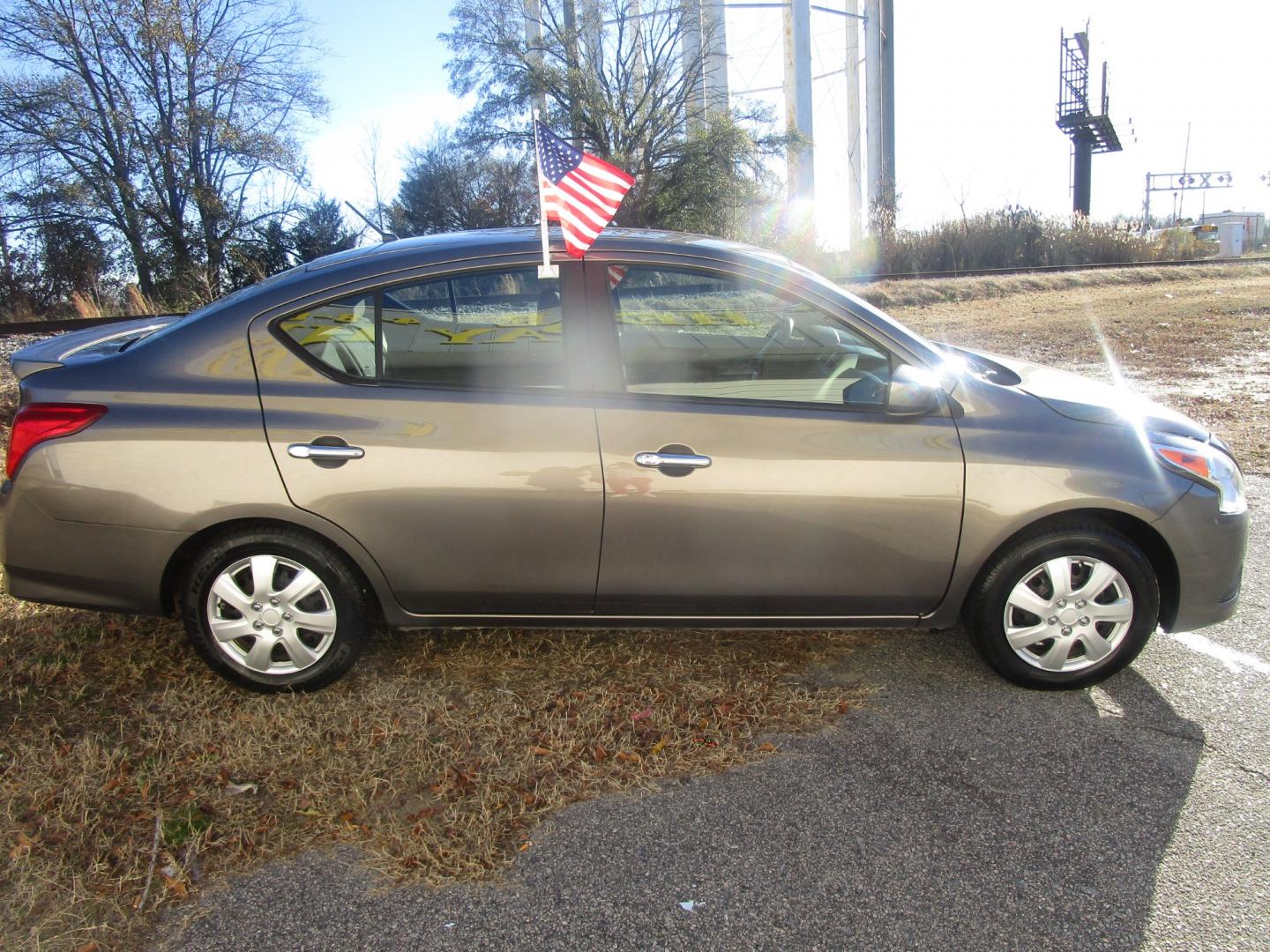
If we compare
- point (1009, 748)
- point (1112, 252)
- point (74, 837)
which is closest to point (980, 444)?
point (1009, 748)

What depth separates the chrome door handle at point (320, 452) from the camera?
3197mm

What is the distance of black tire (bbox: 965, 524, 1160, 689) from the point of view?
3287mm

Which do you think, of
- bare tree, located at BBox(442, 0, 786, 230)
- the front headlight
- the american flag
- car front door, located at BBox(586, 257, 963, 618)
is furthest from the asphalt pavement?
bare tree, located at BBox(442, 0, 786, 230)

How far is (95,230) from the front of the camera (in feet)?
85.5

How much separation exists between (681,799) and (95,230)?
94.5ft

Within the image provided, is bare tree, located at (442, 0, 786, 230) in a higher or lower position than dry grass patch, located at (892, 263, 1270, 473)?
higher

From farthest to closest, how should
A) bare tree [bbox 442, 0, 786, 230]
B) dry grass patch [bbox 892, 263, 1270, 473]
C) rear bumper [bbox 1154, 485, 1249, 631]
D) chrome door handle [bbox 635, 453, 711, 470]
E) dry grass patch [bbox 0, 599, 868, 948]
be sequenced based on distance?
bare tree [bbox 442, 0, 786, 230]
dry grass patch [bbox 892, 263, 1270, 473]
rear bumper [bbox 1154, 485, 1249, 631]
chrome door handle [bbox 635, 453, 711, 470]
dry grass patch [bbox 0, 599, 868, 948]

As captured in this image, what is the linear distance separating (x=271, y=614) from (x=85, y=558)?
675 millimetres

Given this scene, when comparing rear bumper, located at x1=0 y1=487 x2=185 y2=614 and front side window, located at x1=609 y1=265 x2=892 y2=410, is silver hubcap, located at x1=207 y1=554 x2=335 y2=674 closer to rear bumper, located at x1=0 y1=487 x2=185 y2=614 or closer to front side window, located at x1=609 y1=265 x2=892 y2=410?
rear bumper, located at x1=0 y1=487 x2=185 y2=614

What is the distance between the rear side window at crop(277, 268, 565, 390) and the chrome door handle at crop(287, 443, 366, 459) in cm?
27

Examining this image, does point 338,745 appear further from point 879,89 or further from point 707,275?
point 879,89

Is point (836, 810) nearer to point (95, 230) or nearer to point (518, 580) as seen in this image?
point (518, 580)

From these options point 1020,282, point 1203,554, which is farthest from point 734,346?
point 1020,282

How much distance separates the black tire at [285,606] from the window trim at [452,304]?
605 millimetres
